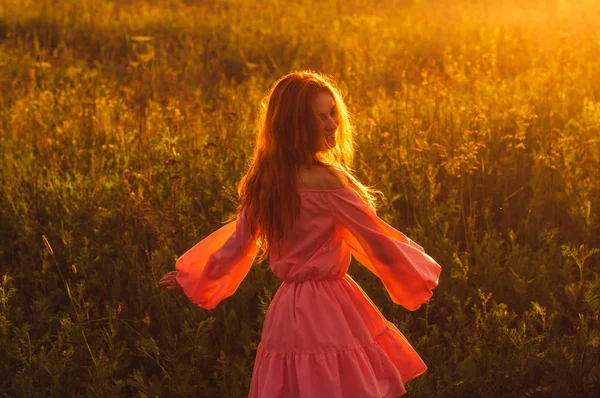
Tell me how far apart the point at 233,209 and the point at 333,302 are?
9.11ft

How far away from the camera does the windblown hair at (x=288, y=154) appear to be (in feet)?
10.3

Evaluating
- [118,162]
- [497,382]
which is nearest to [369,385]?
[497,382]

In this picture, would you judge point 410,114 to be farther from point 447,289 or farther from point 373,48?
point 373,48

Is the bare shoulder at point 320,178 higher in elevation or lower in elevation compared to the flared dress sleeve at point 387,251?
higher

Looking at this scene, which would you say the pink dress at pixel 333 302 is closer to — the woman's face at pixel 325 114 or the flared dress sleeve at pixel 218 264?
the flared dress sleeve at pixel 218 264

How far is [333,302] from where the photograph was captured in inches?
123

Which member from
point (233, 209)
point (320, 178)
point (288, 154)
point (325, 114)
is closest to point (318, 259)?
point (320, 178)

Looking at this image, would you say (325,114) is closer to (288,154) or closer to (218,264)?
(288,154)

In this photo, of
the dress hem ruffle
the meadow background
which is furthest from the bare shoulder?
the meadow background

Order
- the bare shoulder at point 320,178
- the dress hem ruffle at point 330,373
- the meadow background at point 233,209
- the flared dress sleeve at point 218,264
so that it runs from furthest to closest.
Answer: the meadow background at point 233,209 → the flared dress sleeve at point 218,264 → the bare shoulder at point 320,178 → the dress hem ruffle at point 330,373

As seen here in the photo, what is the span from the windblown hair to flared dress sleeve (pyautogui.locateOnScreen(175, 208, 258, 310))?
7cm

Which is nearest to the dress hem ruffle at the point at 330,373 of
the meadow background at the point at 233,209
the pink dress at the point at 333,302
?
the pink dress at the point at 333,302

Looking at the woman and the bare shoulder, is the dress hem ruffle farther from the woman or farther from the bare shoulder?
the bare shoulder

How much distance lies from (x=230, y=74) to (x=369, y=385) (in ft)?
26.7
